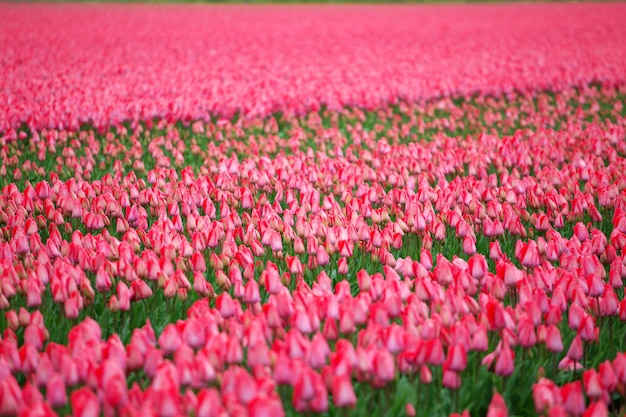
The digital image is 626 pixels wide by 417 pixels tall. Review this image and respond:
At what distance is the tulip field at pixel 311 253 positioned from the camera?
83.8 inches

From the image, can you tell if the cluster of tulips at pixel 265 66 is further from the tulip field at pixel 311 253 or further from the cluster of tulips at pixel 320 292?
the cluster of tulips at pixel 320 292

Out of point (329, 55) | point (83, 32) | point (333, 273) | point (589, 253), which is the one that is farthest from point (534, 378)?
point (83, 32)

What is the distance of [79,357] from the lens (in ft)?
6.88

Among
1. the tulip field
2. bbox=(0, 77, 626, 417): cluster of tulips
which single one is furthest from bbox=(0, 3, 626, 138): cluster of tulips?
bbox=(0, 77, 626, 417): cluster of tulips

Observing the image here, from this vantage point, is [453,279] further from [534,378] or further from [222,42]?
[222,42]

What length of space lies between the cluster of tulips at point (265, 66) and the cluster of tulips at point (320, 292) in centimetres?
245

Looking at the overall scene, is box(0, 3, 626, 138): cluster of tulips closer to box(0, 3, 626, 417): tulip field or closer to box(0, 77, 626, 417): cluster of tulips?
box(0, 3, 626, 417): tulip field

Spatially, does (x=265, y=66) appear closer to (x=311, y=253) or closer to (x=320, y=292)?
(x=311, y=253)

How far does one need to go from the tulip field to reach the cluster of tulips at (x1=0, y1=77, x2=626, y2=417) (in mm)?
12

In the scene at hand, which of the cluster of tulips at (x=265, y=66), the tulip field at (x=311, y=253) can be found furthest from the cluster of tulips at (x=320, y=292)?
the cluster of tulips at (x=265, y=66)

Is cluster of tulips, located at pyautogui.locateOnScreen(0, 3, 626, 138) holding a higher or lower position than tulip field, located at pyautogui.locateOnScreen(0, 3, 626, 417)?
higher

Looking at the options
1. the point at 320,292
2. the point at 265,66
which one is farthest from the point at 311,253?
the point at 265,66

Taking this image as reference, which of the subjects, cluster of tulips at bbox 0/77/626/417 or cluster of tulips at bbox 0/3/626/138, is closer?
cluster of tulips at bbox 0/77/626/417

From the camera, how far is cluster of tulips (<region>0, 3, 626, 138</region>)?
790 cm
